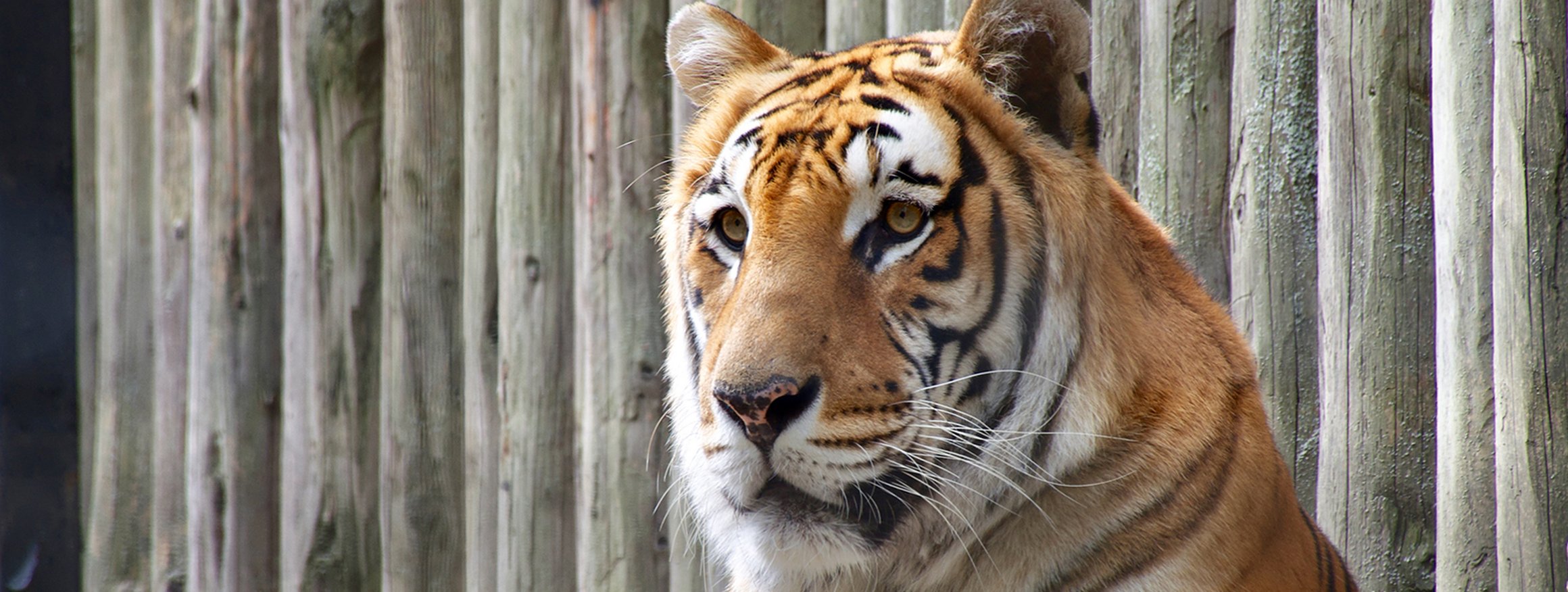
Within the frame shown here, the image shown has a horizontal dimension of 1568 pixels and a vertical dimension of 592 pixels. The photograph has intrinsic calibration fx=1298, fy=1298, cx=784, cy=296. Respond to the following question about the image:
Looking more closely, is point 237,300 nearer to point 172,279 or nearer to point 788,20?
point 172,279

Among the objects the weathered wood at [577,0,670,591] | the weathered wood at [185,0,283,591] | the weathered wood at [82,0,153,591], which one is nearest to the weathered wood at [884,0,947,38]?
the weathered wood at [577,0,670,591]

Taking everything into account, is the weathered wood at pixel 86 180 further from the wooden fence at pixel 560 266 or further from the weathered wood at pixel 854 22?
the weathered wood at pixel 854 22

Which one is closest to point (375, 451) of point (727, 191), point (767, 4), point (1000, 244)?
point (767, 4)

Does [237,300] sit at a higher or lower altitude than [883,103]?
lower

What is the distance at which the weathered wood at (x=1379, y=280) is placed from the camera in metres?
2.44

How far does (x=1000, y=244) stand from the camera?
1.91 m

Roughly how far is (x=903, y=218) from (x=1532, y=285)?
1143mm

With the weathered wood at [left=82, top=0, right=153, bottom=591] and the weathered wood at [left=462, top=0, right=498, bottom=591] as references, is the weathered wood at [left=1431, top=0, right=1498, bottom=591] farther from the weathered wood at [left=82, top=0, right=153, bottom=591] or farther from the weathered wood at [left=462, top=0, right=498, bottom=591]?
the weathered wood at [left=82, top=0, right=153, bottom=591]

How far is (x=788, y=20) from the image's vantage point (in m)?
3.45

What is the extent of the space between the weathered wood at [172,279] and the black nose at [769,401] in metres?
3.95

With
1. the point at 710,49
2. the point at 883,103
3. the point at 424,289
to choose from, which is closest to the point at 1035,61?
the point at 883,103

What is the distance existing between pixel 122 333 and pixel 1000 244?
4.64 m

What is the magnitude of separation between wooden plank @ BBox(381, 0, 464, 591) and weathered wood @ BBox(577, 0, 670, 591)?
64 centimetres

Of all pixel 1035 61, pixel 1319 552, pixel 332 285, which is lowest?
pixel 1319 552
